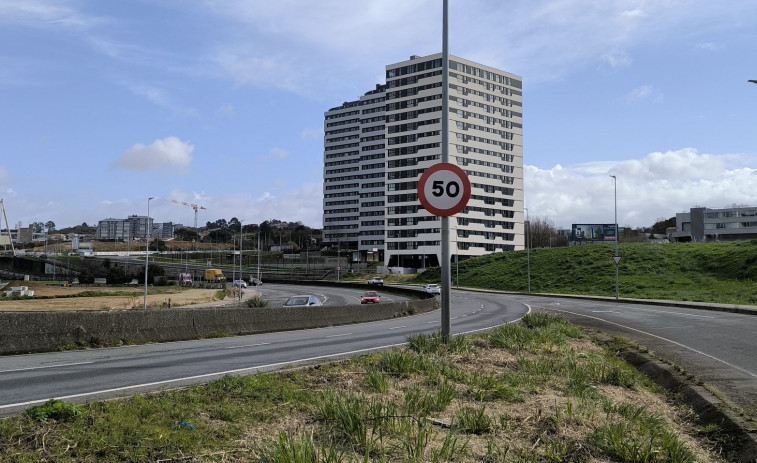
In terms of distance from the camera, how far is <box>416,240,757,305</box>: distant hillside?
53984mm

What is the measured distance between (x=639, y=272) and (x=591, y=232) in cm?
5639

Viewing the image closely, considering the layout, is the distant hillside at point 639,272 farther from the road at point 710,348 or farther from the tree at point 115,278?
the tree at point 115,278

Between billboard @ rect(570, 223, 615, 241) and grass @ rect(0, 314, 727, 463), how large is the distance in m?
120

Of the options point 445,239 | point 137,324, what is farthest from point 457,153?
point 445,239

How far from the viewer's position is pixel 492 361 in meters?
8.89

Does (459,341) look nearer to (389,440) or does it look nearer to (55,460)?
(389,440)

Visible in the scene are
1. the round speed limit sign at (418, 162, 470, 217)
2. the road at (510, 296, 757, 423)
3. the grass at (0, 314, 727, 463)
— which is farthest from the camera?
the round speed limit sign at (418, 162, 470, 217)

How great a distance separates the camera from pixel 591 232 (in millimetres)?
122688

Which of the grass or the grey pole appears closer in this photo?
the grass

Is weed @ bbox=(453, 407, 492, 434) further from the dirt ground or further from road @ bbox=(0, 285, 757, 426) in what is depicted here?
the dirt ground

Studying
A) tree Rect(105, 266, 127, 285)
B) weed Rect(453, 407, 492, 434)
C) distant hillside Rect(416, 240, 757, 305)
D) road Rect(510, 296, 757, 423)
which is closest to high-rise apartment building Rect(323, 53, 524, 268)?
distant hillside Rect(416, 240, 757, 305)

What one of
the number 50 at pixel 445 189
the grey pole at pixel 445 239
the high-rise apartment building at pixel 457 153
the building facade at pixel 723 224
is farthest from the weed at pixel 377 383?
the building facade at pixel 723 224

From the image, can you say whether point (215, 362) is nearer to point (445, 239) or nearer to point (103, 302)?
point (445, 239)

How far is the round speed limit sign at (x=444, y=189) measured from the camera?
9555 millimetres
